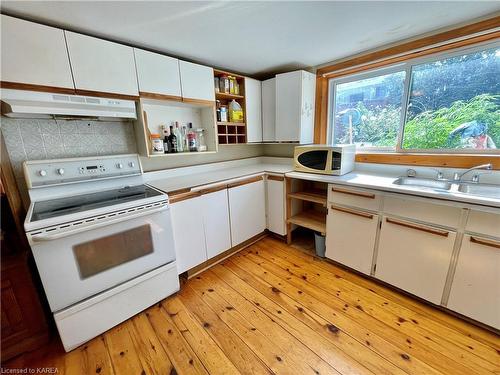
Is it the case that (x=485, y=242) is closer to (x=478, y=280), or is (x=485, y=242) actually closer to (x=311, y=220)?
(x=478, y=280)

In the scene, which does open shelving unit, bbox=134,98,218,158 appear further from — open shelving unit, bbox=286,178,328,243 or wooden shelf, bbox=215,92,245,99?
open shelving unit, bbox=286,178,328,243

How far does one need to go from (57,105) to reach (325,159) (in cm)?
215

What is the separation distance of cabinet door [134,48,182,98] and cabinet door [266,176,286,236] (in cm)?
132

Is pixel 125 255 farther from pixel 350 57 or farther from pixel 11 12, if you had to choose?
pixel 350 57

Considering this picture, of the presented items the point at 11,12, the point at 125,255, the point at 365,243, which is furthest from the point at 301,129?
the point at 11,12

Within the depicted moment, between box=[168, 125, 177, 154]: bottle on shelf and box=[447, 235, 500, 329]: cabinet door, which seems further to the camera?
box=[168, 125, 177, 154]: bottle on shelf

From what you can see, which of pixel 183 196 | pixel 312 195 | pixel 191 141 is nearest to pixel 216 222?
pixel 183 196

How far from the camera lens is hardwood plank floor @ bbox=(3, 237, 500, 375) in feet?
4.00

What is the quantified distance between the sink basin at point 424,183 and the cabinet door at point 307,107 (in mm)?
1079

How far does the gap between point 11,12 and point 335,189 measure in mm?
2535

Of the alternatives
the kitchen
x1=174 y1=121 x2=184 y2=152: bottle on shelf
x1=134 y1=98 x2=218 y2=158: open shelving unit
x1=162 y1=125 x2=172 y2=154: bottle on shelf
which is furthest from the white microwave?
x1=162 y1=125 x2=172 y2=154: bottle on shelf

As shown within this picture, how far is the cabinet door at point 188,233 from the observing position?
5.79 feet

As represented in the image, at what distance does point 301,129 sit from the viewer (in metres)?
2.43

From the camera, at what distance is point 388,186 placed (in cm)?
157
